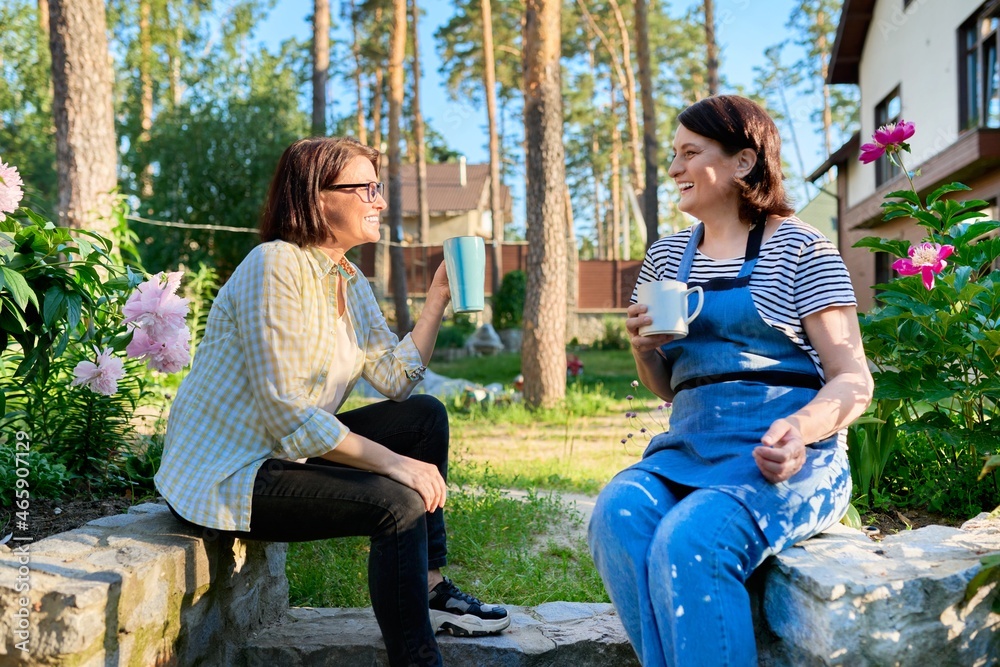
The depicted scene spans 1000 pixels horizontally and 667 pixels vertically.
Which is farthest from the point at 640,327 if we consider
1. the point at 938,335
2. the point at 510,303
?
the point at 510,303

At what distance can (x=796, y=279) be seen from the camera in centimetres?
188

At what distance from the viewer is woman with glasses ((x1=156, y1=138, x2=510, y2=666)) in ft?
6.19

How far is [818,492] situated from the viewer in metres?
1.75

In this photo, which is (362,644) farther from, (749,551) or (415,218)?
(415,218)

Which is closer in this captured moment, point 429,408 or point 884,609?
point 884,609

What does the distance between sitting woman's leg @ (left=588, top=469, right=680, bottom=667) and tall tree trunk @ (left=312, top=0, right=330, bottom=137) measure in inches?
444

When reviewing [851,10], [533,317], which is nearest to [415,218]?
[851,10]

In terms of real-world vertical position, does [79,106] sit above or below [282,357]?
above

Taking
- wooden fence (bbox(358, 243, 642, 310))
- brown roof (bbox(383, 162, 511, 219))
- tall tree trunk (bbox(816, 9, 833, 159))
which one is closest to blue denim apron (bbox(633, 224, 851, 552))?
wooden fence (bbox(358, 243, 642, 310))

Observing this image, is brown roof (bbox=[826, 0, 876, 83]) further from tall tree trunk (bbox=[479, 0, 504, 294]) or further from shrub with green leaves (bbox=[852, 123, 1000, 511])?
shrub with green leaves (bbox=[852, 123, 1000, 511])

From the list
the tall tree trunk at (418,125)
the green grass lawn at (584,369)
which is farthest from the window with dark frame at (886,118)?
the tall tree trunk at (418,125)

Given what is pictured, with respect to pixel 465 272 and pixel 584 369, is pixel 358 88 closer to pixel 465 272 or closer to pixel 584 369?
pixel 584 369

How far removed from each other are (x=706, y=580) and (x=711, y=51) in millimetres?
13463

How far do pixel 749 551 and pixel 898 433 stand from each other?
134cm
